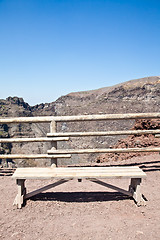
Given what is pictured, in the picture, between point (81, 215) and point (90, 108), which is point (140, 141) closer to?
point (81, 215)

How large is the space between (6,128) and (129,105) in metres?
39.5

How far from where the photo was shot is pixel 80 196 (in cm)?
380

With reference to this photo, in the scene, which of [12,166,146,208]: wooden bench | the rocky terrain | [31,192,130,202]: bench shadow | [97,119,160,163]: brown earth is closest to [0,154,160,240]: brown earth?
[31,192,130,202]: bench shadow

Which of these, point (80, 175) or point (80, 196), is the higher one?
point (80, 175)

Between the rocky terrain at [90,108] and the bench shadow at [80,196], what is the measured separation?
55.6ft

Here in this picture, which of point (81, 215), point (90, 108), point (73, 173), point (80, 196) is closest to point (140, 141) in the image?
point (80, 196)

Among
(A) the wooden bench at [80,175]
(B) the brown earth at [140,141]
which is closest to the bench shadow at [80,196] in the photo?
(A) the wooden bench at [80,175]

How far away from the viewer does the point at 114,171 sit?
11.1 feet

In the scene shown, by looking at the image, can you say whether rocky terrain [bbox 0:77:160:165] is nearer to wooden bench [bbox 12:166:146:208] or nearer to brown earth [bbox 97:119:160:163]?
brown earth [bbox 97:119:160:163]

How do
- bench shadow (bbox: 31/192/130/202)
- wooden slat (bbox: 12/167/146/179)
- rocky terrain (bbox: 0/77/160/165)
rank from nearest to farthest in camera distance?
wooden slat (bbox: 12/167/146/179) < bench shadow (bbox: 31/192/130/202) < rocky terrain (bbox: 0/77/160/165)

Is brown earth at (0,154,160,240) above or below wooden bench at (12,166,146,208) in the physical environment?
below

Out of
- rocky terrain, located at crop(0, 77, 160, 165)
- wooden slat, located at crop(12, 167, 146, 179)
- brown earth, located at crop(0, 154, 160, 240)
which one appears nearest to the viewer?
brown earth, located at crop(0, 154, 160, 240)

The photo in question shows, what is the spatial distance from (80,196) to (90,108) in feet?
139

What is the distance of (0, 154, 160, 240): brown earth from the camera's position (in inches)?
105
